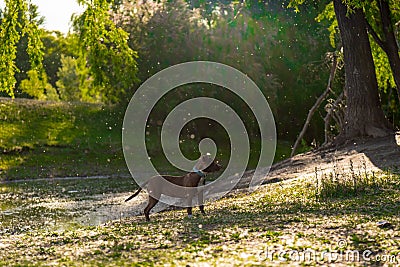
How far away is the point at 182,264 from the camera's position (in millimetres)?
7395

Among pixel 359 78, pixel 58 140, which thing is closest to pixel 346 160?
pixel 359 78

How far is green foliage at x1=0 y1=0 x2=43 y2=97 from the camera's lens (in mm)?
16188

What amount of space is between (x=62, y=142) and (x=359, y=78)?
1790cm

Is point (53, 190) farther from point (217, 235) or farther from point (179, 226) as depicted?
point (217, 235)

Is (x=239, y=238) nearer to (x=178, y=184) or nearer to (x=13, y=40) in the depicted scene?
(x=178, y=184)

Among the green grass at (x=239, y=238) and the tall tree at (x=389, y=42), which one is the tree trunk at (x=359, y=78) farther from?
the green grass at (x=239, y=238)

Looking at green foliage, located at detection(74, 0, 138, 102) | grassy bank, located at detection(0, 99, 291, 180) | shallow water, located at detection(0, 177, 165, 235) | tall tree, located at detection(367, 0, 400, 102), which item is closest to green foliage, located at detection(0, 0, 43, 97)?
green foliage, located at detection(74, 0, 138, 102)

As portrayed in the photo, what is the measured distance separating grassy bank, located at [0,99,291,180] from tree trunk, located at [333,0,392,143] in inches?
464

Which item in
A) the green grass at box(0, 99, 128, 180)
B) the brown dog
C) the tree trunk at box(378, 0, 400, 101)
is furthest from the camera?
the green grass at box(0, 99, 128, 180)

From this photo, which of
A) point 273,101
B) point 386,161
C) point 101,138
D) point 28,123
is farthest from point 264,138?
point 386,161

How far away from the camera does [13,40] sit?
16.4 m

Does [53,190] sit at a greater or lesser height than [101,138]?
lesser

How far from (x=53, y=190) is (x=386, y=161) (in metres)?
11.0

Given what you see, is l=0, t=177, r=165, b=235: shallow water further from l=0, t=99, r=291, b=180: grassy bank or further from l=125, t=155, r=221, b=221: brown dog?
l=0, t=99, r=291, b=180: grassy bank
